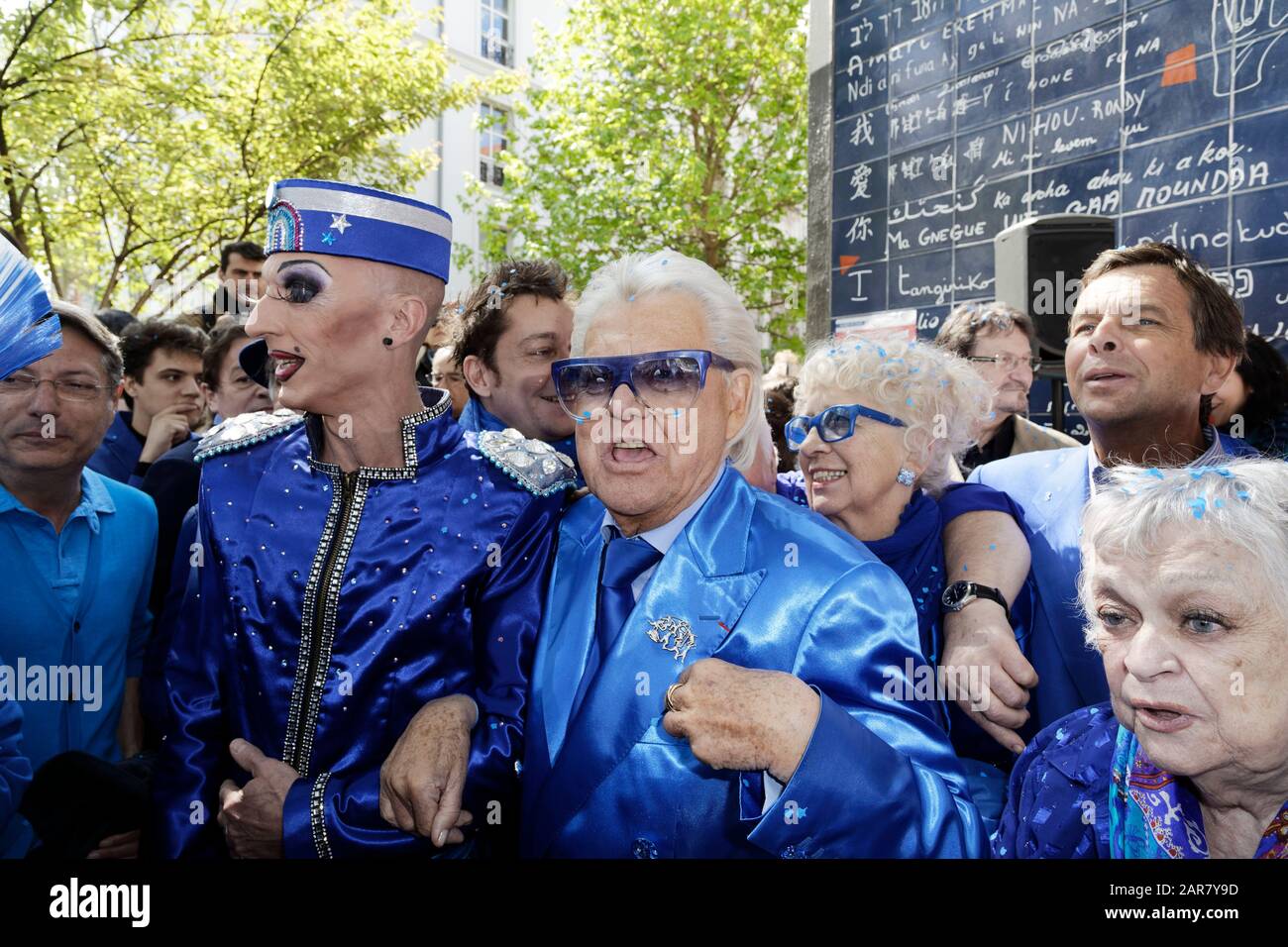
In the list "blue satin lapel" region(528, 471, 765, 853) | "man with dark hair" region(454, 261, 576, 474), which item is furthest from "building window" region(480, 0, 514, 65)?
"blue satin lapel" region(528, 471, 765, 853)

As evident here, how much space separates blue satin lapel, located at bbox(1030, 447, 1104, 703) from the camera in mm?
2510

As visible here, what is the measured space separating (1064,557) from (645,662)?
141cm

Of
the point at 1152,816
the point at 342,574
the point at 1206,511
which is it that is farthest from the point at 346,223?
the point at 1152,816

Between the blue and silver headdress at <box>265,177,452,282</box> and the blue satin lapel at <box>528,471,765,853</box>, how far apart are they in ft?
3.07

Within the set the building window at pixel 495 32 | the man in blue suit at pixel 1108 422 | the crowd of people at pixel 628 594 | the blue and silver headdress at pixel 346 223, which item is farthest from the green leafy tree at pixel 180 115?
the building window at pixel 495 32

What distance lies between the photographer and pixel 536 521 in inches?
87.7

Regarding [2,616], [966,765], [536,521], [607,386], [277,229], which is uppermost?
[277,229]

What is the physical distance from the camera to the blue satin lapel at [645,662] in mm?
Answer: 1773

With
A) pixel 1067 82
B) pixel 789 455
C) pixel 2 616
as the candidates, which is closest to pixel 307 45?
pixel 1067 82

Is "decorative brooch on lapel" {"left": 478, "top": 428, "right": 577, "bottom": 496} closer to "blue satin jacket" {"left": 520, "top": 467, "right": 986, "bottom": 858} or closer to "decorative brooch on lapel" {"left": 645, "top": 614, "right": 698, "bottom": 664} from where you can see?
"blue satin jacket" {"left": 520, "top": 467, "right": 986, "bottom": 858}

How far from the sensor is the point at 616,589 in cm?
198

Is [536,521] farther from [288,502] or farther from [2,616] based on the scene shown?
[2,616]

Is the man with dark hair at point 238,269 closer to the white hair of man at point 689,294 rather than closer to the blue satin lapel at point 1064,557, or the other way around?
the white hair of man at point 689,294
